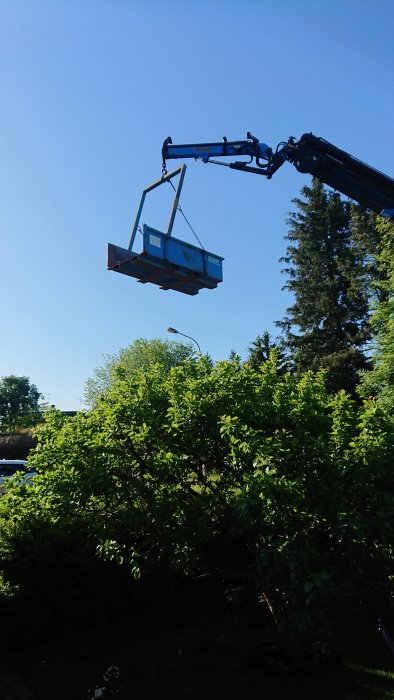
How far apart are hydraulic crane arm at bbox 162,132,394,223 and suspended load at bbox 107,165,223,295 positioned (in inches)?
77.0

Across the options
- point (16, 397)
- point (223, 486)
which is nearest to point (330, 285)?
point (223, 486)

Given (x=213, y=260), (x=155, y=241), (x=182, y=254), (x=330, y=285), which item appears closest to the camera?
(x=155, y=241)

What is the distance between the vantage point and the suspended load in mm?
6891

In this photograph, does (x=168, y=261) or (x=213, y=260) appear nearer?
(x=168, y=261)

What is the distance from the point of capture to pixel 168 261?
703cm

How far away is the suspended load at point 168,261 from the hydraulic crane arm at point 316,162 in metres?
1.96

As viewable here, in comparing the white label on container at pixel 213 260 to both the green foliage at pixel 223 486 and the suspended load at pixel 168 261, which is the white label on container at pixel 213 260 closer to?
the suspended load at pixel 168 261

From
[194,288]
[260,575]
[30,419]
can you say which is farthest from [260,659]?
[30,419]

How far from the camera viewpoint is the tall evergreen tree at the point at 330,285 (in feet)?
102

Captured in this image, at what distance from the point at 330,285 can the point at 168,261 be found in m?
27.9

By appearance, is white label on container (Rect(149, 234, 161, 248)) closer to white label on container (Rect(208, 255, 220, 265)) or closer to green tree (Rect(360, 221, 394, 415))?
white label on container (Rect(208, 255, 220, 265))

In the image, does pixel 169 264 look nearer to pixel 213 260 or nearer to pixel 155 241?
pixel 155 241

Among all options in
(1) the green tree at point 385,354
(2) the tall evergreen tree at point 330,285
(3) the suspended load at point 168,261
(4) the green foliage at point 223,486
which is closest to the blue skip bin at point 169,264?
(3) the suspended load at point 168,261

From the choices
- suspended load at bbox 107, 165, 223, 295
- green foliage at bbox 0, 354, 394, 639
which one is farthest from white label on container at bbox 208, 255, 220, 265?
green foliage at bbox 0, 354, 394, 639
